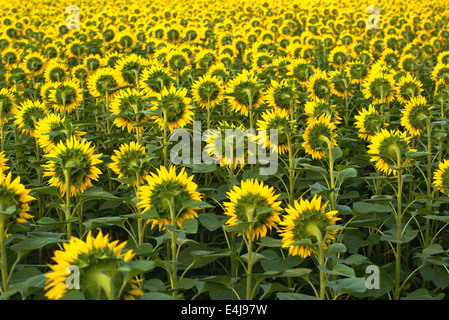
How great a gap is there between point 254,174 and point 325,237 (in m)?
1.08

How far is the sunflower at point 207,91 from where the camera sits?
3.71 meters

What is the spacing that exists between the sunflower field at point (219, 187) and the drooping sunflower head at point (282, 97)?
0.05 feet

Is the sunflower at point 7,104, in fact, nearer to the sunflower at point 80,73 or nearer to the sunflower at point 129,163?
the sunflower at point 80,73

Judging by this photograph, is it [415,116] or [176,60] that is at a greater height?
[176,60]

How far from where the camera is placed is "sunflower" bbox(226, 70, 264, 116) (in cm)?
343

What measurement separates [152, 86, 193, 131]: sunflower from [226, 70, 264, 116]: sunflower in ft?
1.26

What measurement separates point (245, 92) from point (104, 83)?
4.65ft

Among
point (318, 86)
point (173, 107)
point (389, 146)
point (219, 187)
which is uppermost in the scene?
point (318, 86)

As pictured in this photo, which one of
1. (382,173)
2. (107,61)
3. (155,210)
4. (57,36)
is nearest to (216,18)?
(57,36)

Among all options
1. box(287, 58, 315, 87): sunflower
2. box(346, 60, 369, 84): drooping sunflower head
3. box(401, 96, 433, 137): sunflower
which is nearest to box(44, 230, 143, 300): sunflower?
box(401, 96, 433, 137): sunflower

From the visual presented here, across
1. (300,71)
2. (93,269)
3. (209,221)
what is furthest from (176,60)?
(93,269)

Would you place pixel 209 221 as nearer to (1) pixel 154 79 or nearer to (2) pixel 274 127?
(2) pixel 274 127

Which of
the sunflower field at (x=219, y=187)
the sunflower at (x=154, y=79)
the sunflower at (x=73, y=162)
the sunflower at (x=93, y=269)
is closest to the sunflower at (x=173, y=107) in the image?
the sunflower field at (x=219, y=187)

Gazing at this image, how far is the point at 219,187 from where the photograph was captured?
2.92 meters
